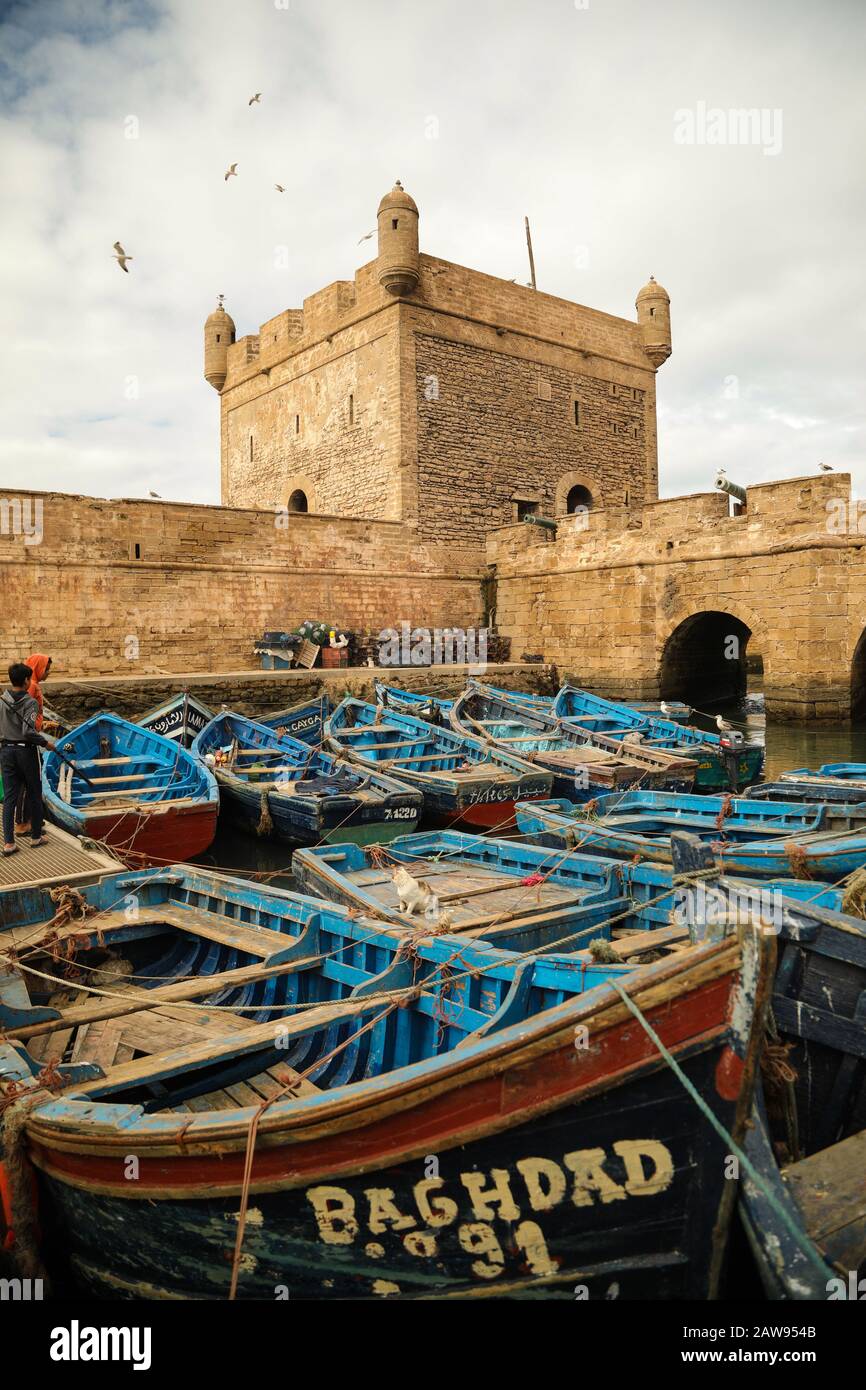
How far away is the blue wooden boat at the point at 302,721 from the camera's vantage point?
12.9 m

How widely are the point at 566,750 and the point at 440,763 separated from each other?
1.80m

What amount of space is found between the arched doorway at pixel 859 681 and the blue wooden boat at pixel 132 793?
11755mm

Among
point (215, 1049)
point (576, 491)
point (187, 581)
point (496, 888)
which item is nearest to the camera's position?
point (215, 1049)

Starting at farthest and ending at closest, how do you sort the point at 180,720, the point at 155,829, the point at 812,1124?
the point at 180,720, the point at 155,829, the point at 812,1124

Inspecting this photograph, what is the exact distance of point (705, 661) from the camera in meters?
20.6

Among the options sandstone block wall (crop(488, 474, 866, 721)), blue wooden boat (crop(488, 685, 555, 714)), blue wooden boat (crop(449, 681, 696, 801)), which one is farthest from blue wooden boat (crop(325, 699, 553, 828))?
sandstone block wall (crop(488, 474, 866, 721))

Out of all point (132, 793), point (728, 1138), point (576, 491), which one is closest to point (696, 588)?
point (576, 491)

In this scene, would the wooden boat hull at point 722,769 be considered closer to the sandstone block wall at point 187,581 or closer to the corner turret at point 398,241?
the sandstone block wall at point 187,581

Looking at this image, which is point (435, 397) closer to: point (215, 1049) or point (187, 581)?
point (187, 581)

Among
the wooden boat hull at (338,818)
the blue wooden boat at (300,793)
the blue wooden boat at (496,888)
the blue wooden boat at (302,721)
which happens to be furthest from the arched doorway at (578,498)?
the blue wooden boat at (496,888)
